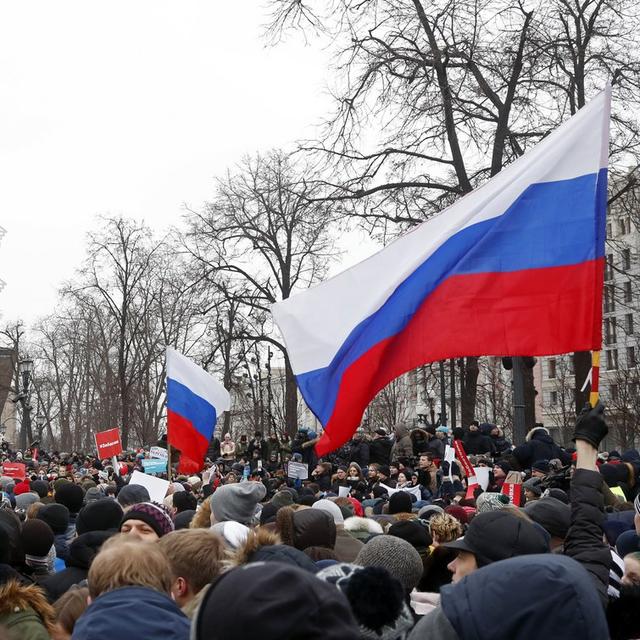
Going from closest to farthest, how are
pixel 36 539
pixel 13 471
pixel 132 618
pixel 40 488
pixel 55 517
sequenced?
pixel 132 618 < pixel 36 539 < pixel 55 517 < pixel 40 488 < pixel 13 471

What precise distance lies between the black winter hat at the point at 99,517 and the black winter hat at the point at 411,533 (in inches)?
77.1

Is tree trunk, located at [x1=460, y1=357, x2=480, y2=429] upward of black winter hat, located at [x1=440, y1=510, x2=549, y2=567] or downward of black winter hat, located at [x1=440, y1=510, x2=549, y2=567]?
upward

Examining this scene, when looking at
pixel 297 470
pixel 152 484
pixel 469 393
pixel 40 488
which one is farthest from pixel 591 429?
pixel 469 393

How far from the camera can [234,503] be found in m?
6.75

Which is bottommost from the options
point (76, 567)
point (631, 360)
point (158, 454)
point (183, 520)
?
point (76, 567)

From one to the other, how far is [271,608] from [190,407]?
478 inches

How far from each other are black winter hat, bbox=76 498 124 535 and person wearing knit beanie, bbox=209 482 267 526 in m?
0.67

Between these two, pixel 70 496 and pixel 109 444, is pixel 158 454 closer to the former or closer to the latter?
pixel 109 444

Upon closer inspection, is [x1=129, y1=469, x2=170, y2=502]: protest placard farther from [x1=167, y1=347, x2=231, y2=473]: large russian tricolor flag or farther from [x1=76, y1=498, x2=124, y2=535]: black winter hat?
[x1=76, y1=498, x2=124, y2=535]: black winter hat

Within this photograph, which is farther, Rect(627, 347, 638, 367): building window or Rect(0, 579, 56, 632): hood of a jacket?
Rect(627, 347, 638, 367): building window

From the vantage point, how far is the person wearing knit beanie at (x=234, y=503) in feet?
22.1

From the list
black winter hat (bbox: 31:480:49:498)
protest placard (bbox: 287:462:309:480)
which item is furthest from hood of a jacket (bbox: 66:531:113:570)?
protest placard (bbox: 287:462:309:480)

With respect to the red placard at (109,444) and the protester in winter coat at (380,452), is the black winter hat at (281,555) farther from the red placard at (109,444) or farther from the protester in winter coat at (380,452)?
the protester in winter coat at (380,452)

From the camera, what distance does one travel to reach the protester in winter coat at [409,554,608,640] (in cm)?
258
